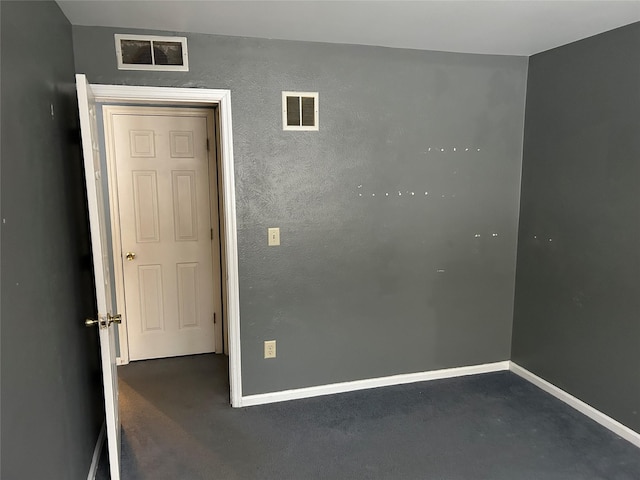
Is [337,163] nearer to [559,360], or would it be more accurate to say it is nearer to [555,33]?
[555,33]

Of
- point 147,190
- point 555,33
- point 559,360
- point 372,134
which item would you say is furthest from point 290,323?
point 555,33

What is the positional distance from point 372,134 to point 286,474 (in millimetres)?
2028

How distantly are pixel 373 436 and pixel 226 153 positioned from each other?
73.1 inches

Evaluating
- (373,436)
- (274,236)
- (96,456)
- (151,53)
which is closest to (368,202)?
(274,236)

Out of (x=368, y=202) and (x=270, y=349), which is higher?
(x=368, y=202)

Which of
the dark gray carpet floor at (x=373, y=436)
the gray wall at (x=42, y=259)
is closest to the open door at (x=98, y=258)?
the gray wall at (x=42, y=259)

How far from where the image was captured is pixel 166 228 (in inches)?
143

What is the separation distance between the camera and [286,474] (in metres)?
2.32

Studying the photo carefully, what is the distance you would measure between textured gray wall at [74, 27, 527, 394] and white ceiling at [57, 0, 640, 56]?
202 mm

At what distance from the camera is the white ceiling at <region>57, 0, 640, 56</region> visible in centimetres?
214

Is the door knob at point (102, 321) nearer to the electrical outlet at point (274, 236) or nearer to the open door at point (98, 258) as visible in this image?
the open door at point (98, 258)

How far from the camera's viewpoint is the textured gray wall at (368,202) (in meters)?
2.76

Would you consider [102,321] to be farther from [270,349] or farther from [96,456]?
[270,349]

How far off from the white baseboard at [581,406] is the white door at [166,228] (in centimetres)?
242
